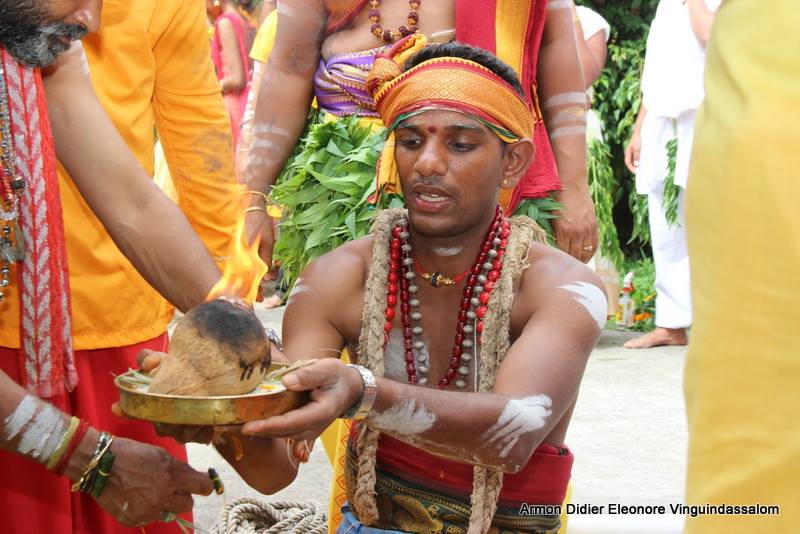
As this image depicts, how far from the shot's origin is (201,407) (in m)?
1.88

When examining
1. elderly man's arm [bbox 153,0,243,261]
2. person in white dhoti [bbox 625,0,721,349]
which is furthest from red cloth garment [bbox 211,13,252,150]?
elderly man's arm [bbox 153,0,243,261]

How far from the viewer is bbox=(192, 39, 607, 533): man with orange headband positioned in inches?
116

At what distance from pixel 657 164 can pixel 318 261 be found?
4.91 metres

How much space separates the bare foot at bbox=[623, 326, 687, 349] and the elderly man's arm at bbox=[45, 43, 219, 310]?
5.39 metres

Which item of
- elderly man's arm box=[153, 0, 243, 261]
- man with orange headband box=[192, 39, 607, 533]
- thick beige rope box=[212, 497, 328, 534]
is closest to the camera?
man with orange headband box=[192, 39, 607, 533]

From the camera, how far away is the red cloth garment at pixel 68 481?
283 centimetres

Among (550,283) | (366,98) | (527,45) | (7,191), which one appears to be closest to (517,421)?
(550,283)

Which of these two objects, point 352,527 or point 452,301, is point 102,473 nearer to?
point 352,527

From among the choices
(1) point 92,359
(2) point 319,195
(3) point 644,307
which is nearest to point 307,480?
(2) point 319,195

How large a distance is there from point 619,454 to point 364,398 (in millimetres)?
3519

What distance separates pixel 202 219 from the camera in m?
3.74

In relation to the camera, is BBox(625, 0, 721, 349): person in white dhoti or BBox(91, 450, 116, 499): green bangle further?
BBox(625, 0, 721, 349): person in white dhoti

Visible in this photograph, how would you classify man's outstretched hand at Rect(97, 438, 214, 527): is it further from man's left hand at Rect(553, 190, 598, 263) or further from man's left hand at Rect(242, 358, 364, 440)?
man's left hand at Rect(553, 190, 598, 263)

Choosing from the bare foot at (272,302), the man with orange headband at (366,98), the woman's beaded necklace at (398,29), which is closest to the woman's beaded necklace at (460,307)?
the man with orange headband at (366,98)
